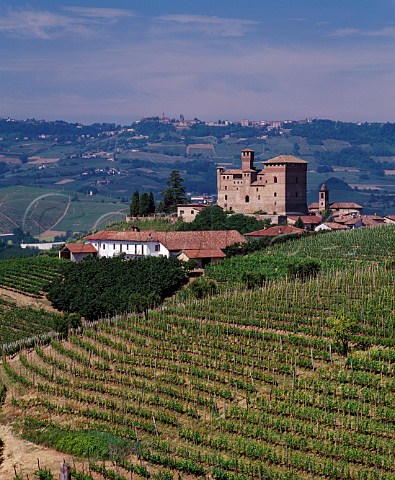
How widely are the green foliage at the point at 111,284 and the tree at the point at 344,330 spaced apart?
1587 centimetres

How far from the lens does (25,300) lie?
53781 millimetres

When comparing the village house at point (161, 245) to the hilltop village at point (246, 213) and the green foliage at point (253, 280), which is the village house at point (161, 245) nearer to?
the hilltop village at point (246, 213)

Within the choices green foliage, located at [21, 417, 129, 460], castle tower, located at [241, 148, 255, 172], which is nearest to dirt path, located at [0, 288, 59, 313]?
green foliage, located at [21, 417, 129, 460]

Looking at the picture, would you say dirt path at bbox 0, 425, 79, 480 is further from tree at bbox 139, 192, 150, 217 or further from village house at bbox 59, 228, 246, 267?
tree at bbox 139, 192, 150, 217

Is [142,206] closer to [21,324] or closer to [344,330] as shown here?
[21,324]

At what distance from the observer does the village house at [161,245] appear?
58.8m

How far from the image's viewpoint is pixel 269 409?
26453 millimetres

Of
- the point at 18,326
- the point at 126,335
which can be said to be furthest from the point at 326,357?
the point at 18,326

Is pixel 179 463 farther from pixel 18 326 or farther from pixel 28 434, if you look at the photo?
pixel 18 326

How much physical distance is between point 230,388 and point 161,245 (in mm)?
33352

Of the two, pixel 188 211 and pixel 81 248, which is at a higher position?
pixel 188 211

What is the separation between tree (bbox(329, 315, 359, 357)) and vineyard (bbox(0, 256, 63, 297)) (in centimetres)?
2829

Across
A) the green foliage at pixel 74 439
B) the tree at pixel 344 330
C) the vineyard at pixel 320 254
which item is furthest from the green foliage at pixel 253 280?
the green foliage at pixel 74 439

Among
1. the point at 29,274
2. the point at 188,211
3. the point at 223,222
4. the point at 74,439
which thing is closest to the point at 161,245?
the point at 29,274
